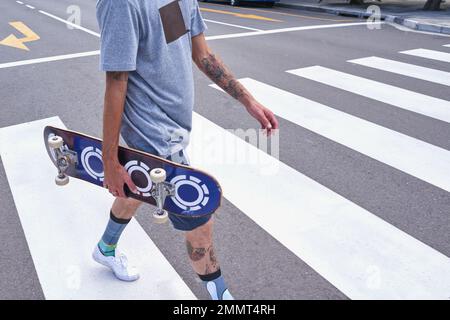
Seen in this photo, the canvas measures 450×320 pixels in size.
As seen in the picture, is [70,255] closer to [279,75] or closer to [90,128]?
[90,128]

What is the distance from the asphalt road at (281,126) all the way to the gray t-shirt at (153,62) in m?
1.04

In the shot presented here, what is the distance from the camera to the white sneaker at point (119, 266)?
252cm

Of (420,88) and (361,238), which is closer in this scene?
(361,238)

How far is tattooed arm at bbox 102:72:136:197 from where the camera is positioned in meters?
1.70

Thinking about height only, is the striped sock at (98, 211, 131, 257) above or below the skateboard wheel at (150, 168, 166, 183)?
below

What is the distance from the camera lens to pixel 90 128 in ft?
15.5

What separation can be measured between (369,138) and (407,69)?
3169 millimetres

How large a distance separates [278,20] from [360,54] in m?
5.03

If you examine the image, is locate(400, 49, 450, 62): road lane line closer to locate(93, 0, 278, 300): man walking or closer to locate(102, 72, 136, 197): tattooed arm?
locate(93, 0, 278, 300): man walking

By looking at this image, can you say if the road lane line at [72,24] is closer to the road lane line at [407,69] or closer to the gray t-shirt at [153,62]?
the road lane line at [407,69]

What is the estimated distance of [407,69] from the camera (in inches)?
274

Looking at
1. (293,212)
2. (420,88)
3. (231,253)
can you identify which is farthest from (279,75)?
(231,253)

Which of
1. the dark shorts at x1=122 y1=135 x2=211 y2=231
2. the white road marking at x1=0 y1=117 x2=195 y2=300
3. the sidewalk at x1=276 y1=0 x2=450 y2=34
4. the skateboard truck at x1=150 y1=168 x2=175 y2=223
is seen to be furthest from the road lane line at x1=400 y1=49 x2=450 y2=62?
the skateboard truck at x1=150 y1=168 x2=175 y2=223

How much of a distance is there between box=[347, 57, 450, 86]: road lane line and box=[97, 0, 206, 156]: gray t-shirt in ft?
17.9
